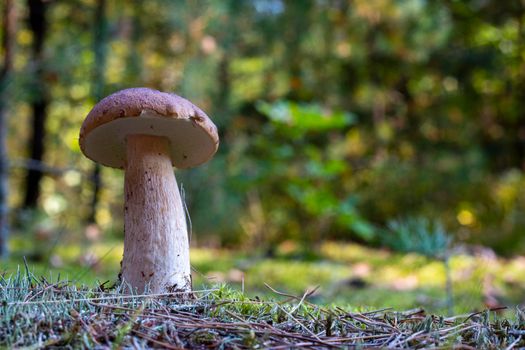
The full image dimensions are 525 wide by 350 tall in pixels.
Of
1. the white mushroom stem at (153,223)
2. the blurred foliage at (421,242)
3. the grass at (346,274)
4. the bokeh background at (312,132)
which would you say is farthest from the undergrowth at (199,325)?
the grass at (346,274)

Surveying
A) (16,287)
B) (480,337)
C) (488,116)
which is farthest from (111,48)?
(488,116)

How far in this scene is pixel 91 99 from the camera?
10.5 ft

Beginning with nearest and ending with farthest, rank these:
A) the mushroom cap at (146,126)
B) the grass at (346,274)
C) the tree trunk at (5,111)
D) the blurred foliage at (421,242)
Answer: the mushroom cap at (146,126)
the blurred foliage at (421,242)
the grass at (346,274)
the tree trunk at (5,111)

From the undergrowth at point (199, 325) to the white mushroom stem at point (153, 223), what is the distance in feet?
0.43

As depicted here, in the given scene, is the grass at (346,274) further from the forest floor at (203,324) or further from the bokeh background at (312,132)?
the forest floor at (203,324)

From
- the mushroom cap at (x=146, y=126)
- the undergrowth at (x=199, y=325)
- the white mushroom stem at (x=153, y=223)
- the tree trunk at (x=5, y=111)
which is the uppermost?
the tree trunk at (x=5, y=111)

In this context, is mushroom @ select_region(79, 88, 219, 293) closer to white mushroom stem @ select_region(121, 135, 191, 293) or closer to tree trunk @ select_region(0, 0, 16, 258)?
white mushroom stem @ select_region(121, 135, 191, 293)

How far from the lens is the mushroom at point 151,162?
1349 millimetres

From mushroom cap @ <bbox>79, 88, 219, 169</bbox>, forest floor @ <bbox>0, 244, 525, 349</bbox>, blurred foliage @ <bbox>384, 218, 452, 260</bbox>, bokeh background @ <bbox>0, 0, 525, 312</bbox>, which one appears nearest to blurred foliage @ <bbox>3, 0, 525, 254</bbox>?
bokeh background @ <bbox>0, 0, 525, 312</bbox>

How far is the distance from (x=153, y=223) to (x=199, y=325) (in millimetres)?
569

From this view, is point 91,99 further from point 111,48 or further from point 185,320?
point 185,320

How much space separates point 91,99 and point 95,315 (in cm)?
252

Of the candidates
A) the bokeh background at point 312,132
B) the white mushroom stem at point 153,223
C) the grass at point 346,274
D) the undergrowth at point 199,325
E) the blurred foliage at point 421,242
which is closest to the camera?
the undergrowth at point 199,325

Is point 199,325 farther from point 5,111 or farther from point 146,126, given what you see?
point 5,111
